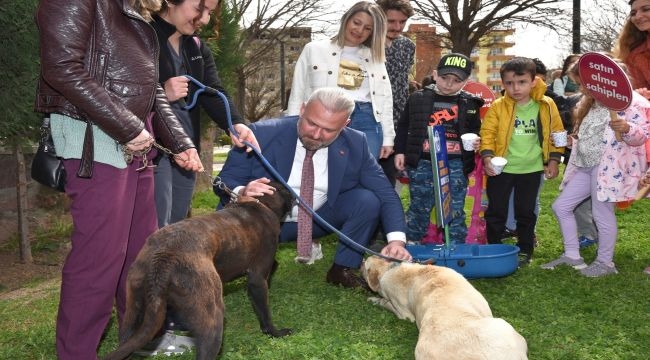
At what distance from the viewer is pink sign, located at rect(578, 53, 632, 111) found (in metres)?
4.35

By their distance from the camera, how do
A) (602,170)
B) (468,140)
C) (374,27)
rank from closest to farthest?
(602,170), (374,27), (468,140)

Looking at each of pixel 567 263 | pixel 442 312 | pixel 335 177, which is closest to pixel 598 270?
pixel 567 263

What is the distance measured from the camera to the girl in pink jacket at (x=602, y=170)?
478 centimetres

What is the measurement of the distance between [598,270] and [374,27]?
276 cm

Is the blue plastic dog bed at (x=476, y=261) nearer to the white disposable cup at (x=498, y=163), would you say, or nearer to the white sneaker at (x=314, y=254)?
the white disposable cup at (x=498, y=163)

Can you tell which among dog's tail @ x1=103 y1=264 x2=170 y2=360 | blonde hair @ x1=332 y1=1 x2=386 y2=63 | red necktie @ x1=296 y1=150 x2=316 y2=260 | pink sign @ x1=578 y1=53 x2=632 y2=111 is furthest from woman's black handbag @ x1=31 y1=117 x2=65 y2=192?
pink sign @ x1=578 y1=53 x2=632 y2=111

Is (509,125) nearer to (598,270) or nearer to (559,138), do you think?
(559,138)

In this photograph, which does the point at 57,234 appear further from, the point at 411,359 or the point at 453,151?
the point at 411,359

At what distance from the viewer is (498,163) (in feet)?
17.3

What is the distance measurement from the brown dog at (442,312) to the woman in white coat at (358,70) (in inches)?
60.8

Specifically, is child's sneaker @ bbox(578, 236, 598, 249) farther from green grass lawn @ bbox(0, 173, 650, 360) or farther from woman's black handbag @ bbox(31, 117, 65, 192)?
woman's black handbag @ bbox(31, 117, 65, 192)

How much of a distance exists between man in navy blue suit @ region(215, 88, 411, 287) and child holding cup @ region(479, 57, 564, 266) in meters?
1.51

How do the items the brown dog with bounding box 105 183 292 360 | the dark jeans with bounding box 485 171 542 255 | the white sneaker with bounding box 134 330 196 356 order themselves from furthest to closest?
the dark jeans with bounding box 485 171 542 255 < the white sneaker with bounding box 134 330 196 356 < the brown dog with bounding box 105 183 292 360

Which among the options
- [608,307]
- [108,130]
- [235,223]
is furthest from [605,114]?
[108,130]
